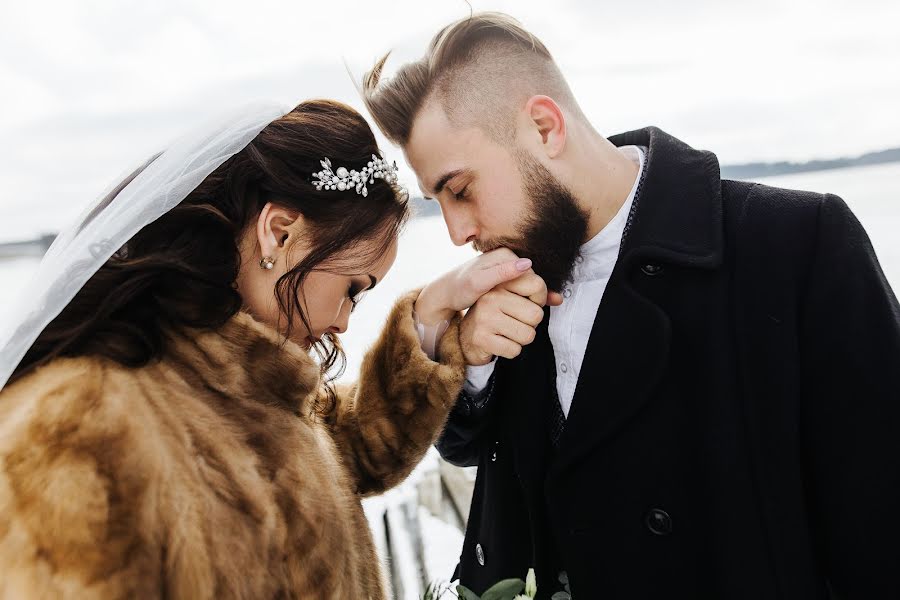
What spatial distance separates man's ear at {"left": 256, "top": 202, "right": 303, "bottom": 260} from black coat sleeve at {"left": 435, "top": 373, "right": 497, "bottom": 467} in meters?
0.74

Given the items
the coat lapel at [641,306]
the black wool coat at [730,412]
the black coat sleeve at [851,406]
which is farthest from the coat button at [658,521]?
the black coat sleeve at [851,406]

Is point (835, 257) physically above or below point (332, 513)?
above

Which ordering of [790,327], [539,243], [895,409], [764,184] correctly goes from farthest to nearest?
[539,243] → [764,184] → [790,327] → [895,409]

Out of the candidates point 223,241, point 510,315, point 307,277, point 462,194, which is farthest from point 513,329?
point 223,241

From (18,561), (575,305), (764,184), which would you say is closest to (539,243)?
(575,305)

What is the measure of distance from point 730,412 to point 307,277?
1.13m

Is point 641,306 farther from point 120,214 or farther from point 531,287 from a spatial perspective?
point 120,214

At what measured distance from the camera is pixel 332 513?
1554mm

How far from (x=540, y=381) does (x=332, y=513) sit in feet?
2.38

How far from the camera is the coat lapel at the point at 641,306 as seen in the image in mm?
1612

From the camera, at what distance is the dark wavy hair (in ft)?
4.70

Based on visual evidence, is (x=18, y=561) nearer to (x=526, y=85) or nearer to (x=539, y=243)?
(x=539, y=243)

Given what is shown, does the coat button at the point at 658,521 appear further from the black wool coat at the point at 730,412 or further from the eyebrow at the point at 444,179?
the eyebrow at the point at 444,179

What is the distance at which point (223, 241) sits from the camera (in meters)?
1.67
